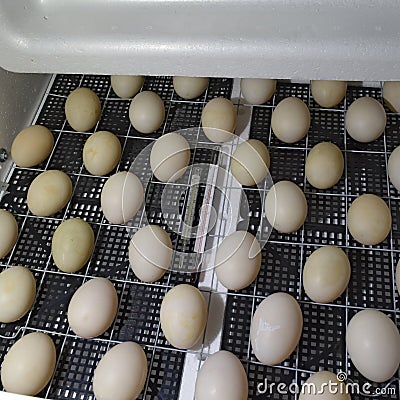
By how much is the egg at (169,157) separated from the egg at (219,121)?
0.07 metres

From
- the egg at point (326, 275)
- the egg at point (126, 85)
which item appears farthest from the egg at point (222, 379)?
the egg at point (126, 85)

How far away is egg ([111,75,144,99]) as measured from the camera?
1.29 m

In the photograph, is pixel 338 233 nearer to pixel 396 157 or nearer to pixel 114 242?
pixel 396 157

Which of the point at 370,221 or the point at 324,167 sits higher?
Result: the point at 324,167

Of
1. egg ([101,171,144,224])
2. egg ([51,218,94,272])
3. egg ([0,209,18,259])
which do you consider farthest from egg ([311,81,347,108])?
egg ([0,209,18,259])

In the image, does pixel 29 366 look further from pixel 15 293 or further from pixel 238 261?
pixel 238 261

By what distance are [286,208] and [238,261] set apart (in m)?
0.16

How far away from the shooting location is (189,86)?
127cm

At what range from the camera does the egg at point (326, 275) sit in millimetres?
955

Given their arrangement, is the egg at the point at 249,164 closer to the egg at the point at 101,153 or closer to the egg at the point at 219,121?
the egg at the point at 219,121

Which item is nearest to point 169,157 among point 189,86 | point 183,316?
point 189,86

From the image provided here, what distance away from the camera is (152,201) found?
3.72 ft

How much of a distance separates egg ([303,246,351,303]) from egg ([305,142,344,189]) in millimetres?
177

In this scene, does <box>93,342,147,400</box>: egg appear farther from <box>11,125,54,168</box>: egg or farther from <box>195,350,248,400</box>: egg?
<box>11,125,54,168</box>: egg
